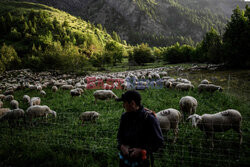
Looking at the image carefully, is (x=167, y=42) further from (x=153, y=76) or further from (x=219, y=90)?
(x=219, y=90)

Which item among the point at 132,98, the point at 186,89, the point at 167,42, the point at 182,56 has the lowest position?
the point at 186,89

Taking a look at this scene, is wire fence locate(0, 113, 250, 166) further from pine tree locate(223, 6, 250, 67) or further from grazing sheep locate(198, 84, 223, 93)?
pine tree locate(223, 6, 250, 67)

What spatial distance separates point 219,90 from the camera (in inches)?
506

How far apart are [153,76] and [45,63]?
119ft

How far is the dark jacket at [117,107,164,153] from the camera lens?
2.40 metres

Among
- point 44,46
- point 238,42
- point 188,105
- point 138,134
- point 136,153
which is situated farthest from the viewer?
point 44,46

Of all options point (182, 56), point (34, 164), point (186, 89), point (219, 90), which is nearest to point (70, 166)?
point (34, 164)

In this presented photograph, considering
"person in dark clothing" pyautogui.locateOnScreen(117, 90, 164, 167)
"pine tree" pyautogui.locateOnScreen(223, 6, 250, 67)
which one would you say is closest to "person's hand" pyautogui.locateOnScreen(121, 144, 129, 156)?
"person in dark clothing" pyautogui.locateOnScreen(117, 90, 164, 167)

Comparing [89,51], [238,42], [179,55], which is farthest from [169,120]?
[89,51]

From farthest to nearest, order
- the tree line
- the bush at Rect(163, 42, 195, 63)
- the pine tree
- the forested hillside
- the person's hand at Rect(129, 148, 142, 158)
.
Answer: the bush at Rect(163, 42, 195, 63) → the forested hillside → the tree line → the pine tree → the person's hand at Rect(129, 148, 142, 158)

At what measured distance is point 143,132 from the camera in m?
2.47

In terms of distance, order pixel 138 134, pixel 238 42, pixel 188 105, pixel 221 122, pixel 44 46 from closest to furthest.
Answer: pixel 138 134 < pixel 221 122 < pixel 188 105 < pixel 238 42 < pixel 44 46

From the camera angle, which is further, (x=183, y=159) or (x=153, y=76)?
(x=153, y=76)

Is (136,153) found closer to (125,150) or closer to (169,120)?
(125,150)
